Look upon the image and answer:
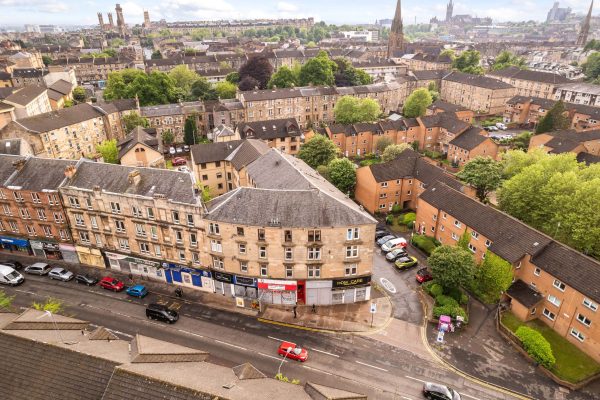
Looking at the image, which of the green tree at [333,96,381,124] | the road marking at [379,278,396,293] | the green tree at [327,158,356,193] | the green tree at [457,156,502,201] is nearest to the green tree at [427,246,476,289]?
the road marking at [379,278,396,293]

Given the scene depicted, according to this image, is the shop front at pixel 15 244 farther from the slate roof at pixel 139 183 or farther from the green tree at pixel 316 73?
the green tree at pixel 316 73

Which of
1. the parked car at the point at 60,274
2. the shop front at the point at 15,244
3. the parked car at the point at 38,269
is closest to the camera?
the parked car at the point at 60,274

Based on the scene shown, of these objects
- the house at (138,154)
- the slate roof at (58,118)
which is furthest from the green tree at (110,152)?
the slate roof at (58,118)

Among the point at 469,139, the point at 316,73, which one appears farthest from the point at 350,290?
the point at 316,73

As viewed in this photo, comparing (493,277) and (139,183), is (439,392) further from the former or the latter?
(139,183)

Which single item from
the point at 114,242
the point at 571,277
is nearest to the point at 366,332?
the point at 571,277

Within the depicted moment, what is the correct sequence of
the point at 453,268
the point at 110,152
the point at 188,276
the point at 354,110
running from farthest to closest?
the point at 354,110, the point at 110,152, the point at 188,276, the point at 453,268

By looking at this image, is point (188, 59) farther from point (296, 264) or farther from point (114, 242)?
point (296, 264)
